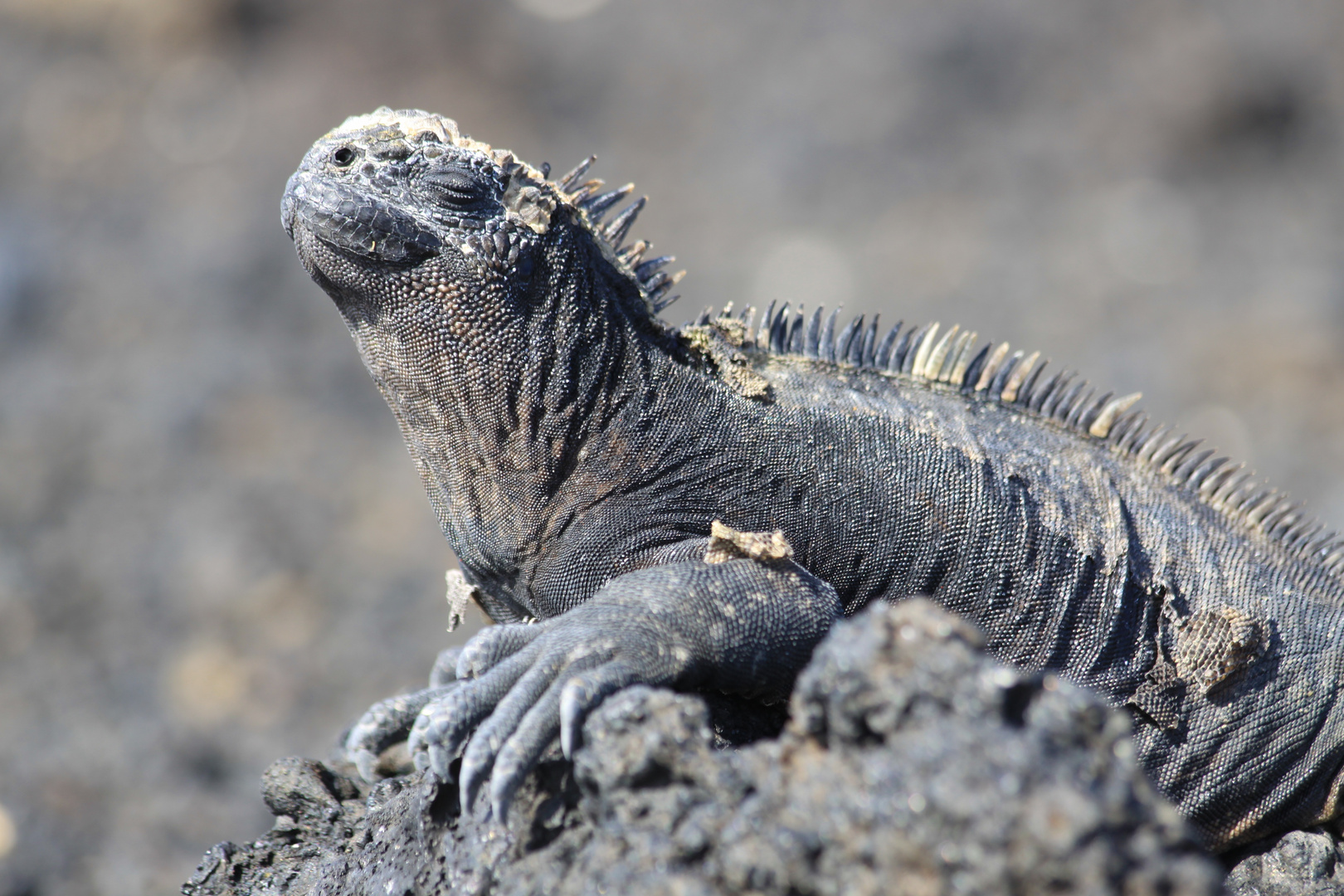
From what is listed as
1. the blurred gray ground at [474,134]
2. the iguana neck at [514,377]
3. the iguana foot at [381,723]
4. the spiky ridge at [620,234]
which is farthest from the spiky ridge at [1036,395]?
the blurred gray ground at [474,134]

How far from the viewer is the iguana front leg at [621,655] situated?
1907 millimetres

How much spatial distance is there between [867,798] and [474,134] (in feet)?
42.8

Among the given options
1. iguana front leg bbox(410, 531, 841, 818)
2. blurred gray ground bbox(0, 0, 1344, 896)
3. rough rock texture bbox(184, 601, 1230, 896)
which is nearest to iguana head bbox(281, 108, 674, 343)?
iguana front leg bbox(410, 531, 841, 818)

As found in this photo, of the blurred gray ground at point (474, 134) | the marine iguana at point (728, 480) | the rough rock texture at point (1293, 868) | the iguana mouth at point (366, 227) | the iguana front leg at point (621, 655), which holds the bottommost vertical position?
the rough rock texture at point (1293, 868)

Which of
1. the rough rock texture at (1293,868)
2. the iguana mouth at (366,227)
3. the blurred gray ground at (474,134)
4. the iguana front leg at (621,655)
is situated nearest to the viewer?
the iguana front leg at (621,655)

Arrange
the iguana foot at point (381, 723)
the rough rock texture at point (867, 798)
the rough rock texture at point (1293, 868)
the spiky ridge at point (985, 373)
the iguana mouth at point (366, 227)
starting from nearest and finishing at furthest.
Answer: the rough rock texture at point (867, 798), the iguana foot at point (381, 723), the iguana mouth at point (366, 227), the rough rock texture at point (1293, 868), the spiky ridge at point (985, 373)

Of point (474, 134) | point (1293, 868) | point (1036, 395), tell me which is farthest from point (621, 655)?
point (474, 134)

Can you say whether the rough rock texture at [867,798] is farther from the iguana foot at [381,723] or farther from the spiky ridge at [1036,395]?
the spiky ridge at [1036,395]

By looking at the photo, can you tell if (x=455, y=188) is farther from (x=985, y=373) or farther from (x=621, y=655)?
(x=985, y=373)

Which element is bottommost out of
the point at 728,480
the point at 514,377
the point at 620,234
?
the point at 728,480

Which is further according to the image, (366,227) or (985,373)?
(985,373)

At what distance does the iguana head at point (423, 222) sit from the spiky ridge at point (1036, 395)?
0.57 meters

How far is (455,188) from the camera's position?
2.54 m

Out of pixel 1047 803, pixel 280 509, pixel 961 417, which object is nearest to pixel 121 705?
pixel 280 509
